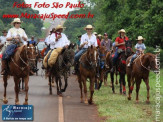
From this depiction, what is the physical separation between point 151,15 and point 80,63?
67.2 feet

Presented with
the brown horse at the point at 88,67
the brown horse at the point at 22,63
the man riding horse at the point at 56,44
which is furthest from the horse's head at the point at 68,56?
the brown horse at the point at 22,63

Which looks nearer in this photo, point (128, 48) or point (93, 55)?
point (93, 55)

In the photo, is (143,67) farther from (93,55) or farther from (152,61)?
(93,55)

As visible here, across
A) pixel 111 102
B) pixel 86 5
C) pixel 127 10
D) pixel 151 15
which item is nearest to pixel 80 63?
pixel 111 102

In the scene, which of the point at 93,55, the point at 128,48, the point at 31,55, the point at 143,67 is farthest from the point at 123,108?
the point at 128,48

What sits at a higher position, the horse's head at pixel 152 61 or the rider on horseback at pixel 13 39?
the rider on horseback at pixel 13 39

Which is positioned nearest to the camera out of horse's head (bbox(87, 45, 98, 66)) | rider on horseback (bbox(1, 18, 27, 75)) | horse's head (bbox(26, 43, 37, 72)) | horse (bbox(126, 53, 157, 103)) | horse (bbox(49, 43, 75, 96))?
horse's head (bbox(26, 43, 37, 72))

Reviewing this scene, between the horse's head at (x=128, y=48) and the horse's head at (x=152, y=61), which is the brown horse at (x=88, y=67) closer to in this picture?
the horse's head at (x=152, y=61)

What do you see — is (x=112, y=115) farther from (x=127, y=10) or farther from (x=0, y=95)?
(x=127, y=10)

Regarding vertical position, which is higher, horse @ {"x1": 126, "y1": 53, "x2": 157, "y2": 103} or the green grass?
horse @ {"x1": 126, "y1": 53, "x2": 157, "y2": 103}

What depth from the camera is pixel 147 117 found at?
47.0 feet

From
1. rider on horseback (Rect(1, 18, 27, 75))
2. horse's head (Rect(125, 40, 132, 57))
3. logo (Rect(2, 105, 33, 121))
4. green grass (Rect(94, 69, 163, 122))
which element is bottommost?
green grass (Rect(94, 69, 163, 122))

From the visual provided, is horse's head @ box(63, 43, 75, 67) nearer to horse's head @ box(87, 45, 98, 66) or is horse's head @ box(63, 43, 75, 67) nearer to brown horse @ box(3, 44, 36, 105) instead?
horse's head @ box(87, 45, 98, 66)

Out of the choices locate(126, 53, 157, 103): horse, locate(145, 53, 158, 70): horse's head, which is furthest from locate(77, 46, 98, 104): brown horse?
locate(145, 53, 158, 70): horse's head
